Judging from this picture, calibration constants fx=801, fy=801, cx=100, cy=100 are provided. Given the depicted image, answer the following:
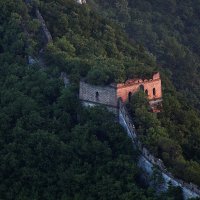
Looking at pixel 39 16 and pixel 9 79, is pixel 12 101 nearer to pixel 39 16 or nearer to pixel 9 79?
pixel 9 79

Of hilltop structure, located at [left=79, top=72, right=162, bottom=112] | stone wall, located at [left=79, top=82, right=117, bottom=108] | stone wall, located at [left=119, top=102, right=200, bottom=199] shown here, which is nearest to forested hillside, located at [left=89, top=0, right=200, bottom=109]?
hilltop structure, located at [left=79, top=72, right=162, bottom=112]

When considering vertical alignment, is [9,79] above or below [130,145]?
above

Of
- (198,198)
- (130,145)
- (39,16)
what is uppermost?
(39,16)

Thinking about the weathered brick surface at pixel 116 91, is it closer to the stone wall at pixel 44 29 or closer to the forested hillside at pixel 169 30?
the stone wall at pixel 44 29

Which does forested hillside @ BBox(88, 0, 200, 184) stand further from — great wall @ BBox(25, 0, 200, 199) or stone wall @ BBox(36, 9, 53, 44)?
stone wall @ BBox(36, 9, 53, 44)

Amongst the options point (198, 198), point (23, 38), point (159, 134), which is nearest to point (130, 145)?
point (159, 134)

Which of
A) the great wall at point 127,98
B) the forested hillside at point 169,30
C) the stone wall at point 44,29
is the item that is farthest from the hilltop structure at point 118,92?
the forested hillside at point 169,30

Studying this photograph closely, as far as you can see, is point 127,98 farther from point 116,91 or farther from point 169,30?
point 169,30
